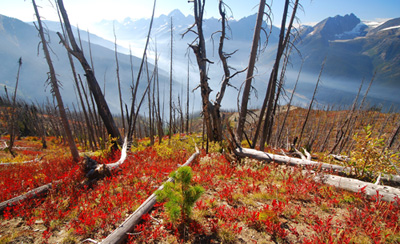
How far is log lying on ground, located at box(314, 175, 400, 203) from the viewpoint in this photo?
4395 mm

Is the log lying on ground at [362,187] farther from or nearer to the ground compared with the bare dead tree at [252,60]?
nearer to the ground

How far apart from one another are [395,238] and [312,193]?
6.09 feet

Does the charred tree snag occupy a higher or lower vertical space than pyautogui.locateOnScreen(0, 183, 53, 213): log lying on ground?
higher

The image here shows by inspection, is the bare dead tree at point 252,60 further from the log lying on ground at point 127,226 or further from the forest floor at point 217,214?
the log lying on ground at point 127,226

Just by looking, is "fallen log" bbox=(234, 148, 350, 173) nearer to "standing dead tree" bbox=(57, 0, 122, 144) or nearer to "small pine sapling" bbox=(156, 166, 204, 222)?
"small pine sapling" bbox=(156, 166, 204, 222)

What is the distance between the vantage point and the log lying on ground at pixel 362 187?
4.39 meters

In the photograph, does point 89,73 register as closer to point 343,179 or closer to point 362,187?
point 343,179

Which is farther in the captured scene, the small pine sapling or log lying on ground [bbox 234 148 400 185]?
log lying on ground [bbox 234 148 400 185]

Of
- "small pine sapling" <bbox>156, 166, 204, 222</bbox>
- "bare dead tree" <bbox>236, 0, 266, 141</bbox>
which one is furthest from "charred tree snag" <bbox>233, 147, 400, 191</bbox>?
"small pine sapling" <bbox>156, 166, 204, 222</bbox>

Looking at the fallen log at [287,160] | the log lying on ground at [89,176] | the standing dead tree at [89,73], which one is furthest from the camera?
the standing dead tree at [89,73]

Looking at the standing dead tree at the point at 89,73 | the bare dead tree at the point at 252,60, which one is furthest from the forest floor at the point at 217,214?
the standing dead tree at the point at 89,73

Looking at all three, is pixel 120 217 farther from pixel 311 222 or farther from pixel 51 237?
pixel 311 222

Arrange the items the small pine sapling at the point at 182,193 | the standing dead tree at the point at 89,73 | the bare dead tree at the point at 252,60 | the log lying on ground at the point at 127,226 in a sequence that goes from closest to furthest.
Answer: the log lying on ground at the point at 127,226
the small pine sapling at the point at 182,193
the bare dead tree at the point at 252,60
the standing dead tree at the point at 89,73

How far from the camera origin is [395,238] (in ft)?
10.6
